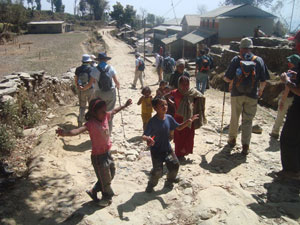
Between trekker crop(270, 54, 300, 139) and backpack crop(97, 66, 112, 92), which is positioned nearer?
trekker crop(270, 54, 300, 139)

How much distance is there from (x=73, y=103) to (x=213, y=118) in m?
5.37

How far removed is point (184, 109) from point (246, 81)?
1300mm

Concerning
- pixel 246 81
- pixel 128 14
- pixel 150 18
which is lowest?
pixel 246 81

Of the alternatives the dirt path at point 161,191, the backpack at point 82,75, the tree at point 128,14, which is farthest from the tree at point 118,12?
the dirt path at point 161,191

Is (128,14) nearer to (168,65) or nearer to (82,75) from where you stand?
(168,65)

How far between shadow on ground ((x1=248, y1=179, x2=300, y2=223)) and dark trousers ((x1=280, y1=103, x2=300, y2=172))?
0.99ft

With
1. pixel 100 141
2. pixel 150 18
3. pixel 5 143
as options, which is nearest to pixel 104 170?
pixel 100 141

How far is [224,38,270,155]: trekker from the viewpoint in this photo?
16.4ft

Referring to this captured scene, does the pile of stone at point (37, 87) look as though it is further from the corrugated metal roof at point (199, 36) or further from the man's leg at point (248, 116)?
the corrugated metal roof at point (199, 36)

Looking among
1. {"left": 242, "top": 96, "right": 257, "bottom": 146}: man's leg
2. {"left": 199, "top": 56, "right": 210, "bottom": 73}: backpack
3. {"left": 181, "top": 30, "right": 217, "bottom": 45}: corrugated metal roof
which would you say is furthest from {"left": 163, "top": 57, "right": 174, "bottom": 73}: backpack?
{"left": 181, "top": 30, "right": 217, "bottom": 45}: corrugated metal roof

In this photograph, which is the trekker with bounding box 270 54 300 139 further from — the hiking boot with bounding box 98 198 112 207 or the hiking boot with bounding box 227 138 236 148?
the hiking boot with bounding box 98 198 112 207

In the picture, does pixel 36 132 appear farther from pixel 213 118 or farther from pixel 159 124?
pixel 213 118

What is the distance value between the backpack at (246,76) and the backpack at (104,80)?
2751mm

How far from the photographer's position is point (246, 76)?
500 cm
